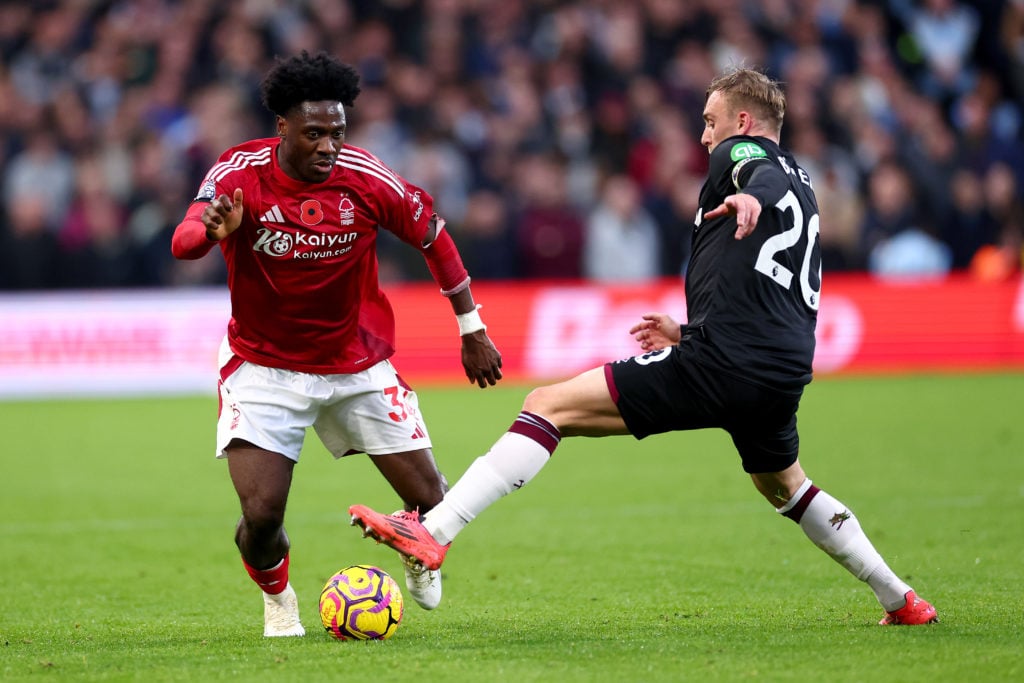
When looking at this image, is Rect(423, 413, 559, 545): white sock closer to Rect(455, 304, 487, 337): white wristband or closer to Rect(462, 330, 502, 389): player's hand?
Rect(462, 330, 502, 389): player's hand

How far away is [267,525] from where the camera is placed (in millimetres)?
6004

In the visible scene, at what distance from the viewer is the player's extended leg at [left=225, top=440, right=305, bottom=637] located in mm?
5980

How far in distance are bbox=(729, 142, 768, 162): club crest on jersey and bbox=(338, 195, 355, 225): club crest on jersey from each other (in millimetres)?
1607

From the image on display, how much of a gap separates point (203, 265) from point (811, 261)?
12.7 meters

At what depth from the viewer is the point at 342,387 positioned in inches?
247

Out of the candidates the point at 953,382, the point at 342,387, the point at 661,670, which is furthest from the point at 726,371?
the point at 953,382

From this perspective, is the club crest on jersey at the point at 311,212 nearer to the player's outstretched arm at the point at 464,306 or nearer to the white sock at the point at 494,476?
the player's outstretched arm at the point at 464,306

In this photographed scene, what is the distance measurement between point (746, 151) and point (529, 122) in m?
13.4

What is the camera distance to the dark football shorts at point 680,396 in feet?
18.3

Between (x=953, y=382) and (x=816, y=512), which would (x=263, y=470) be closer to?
(x=816, y=512)

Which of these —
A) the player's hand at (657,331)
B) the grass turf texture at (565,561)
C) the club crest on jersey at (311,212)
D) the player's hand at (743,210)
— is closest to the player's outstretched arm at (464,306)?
the club crest on jersey at (311,212)

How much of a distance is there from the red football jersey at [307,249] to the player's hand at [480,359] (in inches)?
16.0

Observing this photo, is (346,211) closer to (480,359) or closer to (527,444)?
(480,359)

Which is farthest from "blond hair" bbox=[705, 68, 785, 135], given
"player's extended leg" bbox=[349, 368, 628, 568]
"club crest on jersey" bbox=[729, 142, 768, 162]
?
"player's extended leg" bbox=[349, 368, 628, 568]
